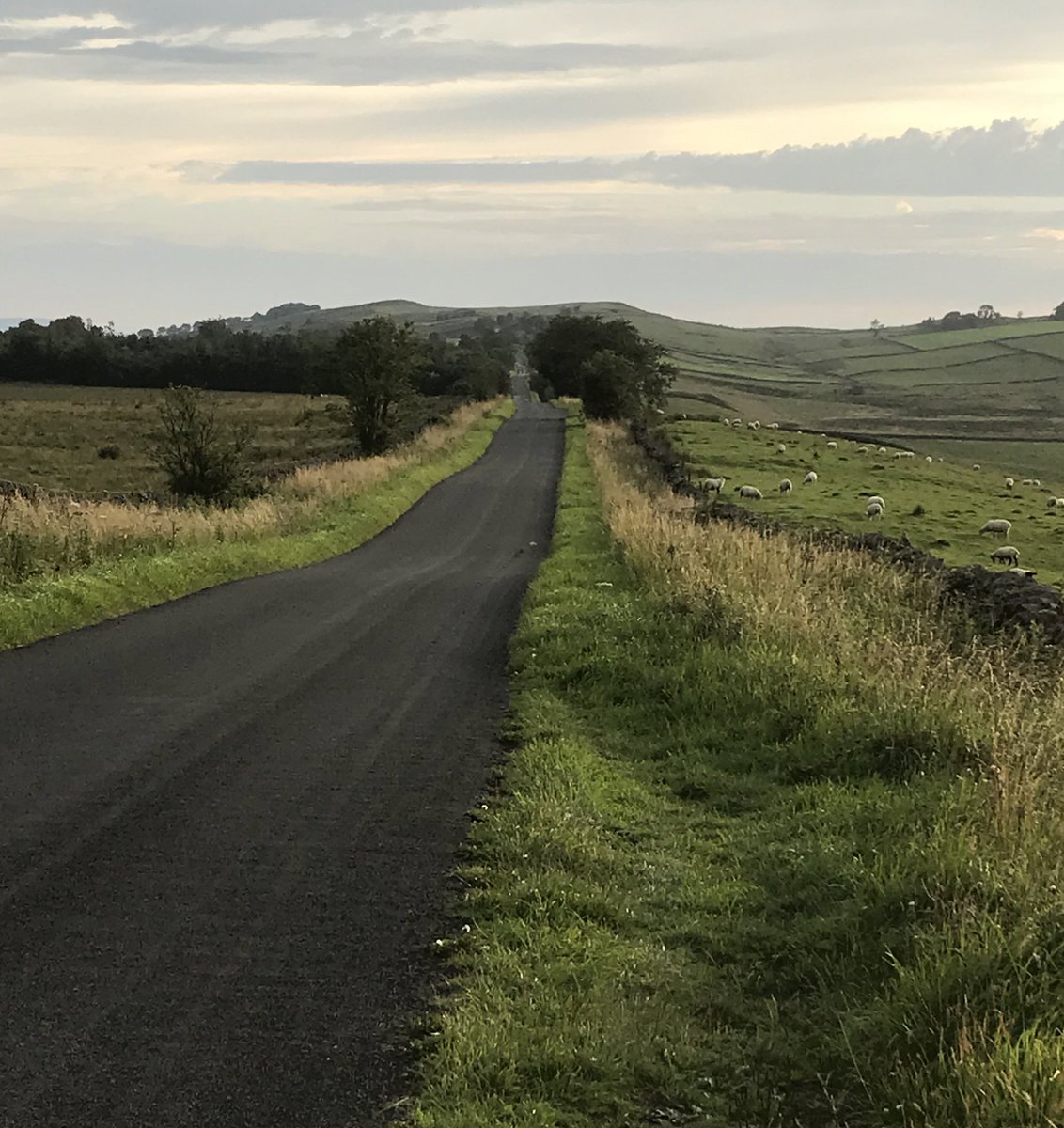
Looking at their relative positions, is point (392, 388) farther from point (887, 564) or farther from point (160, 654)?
point (160, 654)

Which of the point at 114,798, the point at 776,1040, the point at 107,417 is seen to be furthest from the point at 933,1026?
the point at 107,417

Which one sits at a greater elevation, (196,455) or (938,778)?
(196,455)

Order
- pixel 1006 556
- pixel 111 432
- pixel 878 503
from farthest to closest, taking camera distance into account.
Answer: pixel 111 432, pixel 878 503, pixel 1006 556

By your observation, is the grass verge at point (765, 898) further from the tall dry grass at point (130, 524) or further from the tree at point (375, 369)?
the tree at point (375, 369)

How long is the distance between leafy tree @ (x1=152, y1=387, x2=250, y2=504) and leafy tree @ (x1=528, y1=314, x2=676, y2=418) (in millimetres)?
42652

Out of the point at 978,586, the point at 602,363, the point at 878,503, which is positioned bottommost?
the point at 878,503

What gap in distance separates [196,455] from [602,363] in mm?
43384

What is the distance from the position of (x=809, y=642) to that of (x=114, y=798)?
20.9ft

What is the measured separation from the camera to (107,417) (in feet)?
250

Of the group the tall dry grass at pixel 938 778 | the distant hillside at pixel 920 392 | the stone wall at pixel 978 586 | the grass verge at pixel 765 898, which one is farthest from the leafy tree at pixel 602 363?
the grass verge at pixel 765 898

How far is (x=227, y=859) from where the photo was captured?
6.42m

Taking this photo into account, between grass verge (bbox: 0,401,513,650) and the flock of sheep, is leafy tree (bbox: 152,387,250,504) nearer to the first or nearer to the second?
grass verge (bbox: 0,401,513,650)

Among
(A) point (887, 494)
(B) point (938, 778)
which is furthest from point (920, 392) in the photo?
(B) point (938, 778)

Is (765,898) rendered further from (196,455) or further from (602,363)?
(602,363)
